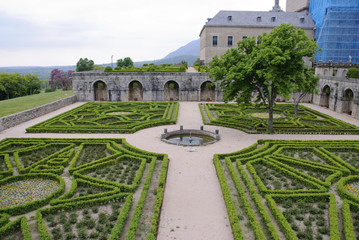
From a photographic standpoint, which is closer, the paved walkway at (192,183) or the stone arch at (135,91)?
the paved walkway at (192,183)

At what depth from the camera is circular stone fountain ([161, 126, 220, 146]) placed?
21.3 meters

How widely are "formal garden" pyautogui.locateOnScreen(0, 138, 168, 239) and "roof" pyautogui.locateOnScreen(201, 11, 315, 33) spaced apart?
4221 centimetres

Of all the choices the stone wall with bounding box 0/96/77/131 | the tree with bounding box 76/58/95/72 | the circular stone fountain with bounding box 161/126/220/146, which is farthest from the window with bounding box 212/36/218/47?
the circular stone fountain with bounding box 161/126/220/146

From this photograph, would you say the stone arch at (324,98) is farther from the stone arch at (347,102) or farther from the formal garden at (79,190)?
the formal garden at (79,190)

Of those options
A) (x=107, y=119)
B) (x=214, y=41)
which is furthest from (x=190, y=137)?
(x=214, y=41)

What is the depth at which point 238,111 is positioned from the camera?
32.2 m

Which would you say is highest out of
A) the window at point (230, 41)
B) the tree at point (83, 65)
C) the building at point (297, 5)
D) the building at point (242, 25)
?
the building at point (297, 5)

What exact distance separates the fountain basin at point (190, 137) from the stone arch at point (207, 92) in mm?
19237

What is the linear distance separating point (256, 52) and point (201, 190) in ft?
40.4

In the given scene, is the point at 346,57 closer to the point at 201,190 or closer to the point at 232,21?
the point at 232,21

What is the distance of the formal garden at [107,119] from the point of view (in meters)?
24.3

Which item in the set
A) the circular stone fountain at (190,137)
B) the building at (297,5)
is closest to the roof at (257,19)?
the building at (297,5)

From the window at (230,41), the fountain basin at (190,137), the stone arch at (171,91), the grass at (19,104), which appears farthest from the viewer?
the window at (230,41)

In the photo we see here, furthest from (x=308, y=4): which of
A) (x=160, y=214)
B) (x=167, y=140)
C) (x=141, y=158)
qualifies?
(x=160, y=214)
